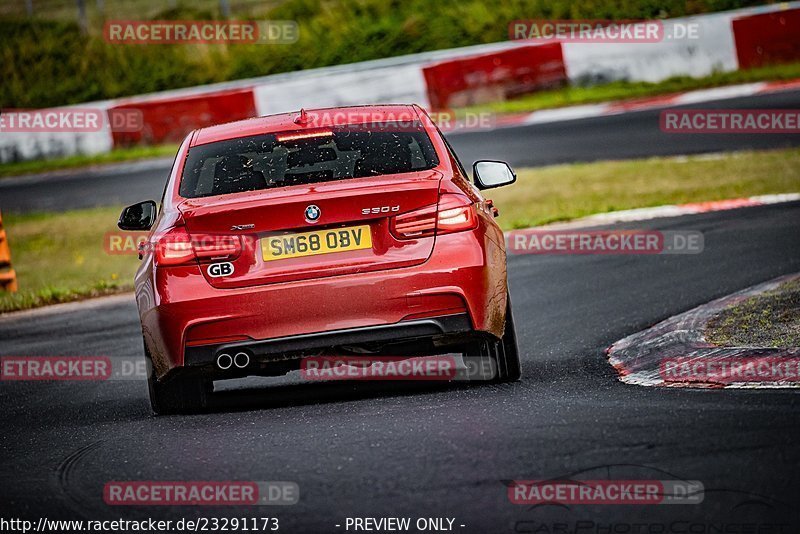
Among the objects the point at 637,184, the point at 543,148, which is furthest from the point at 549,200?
the point at 543,148

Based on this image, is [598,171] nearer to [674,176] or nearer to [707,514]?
[674,176]

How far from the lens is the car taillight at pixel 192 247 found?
23.6ft

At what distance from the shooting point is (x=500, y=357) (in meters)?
7.83

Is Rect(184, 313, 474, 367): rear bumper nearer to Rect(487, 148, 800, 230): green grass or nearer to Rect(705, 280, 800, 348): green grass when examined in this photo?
Rect(705, 280, 800, 348): green grass

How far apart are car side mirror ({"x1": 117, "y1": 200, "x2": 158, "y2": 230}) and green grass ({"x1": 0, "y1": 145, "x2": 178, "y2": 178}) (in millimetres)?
19077

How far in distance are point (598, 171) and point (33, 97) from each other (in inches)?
725

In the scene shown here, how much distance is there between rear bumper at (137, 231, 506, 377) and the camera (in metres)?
7.12

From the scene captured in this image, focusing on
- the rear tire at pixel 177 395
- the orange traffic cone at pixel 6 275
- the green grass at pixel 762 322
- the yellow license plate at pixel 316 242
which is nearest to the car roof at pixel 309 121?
the yellow license plate at pixel 316 242

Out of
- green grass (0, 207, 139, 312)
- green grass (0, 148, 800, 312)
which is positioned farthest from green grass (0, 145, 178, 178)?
green grass (0, 148, 800, 312)

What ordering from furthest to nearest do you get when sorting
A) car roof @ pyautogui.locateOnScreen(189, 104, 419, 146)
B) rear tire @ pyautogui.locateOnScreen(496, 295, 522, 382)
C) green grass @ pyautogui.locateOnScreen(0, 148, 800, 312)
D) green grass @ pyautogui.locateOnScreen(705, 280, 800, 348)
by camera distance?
green grass @ pyautogui.locateOnScreen(0, 148, 800, 312) < car roof @ pyautogui.locateOnScreen(189, 104, 419, 146) < green grass @ pyautogui.locateOnScreen(705, 280, 800, 348) < rear tire @ pyautogui.locateOnScreen(496, 295, 522, 382)

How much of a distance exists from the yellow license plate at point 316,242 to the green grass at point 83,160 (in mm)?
20589

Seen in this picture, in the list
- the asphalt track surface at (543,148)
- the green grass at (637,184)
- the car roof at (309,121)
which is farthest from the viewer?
the asphalt track surface at (543,148)

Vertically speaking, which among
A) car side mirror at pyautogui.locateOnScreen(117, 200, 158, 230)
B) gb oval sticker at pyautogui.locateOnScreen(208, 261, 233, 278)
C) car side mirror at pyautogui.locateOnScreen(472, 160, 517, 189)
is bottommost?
car side mirror at pyautogui.locateOnScreen(472, 160, 517, 189)

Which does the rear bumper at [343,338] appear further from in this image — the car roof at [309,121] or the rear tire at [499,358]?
the car roof at [309,121]
